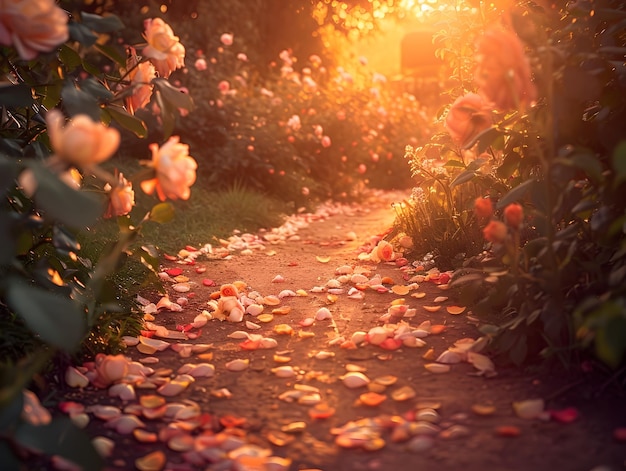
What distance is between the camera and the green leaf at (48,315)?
1.38m

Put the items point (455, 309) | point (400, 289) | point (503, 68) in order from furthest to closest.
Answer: point (400, 289)
point (455, 309)
point (503, 68)

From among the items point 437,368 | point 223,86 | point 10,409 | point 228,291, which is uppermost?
point 223,86

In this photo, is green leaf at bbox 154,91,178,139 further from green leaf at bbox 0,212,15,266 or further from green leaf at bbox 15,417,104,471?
green leaf at bbox 15,417,104,471

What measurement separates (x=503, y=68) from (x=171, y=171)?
930mm

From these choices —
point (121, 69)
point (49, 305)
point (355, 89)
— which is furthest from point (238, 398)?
point (355, 89)

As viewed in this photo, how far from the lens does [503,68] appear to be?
1794mm

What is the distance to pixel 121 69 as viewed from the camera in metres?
2.39

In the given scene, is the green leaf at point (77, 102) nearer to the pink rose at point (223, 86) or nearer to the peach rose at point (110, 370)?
the peach rose at point (110, 370)

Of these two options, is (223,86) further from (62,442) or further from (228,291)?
(62,442)

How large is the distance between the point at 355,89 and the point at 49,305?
6994mm

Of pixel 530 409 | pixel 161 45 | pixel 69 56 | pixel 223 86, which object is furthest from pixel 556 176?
pixel 223 86

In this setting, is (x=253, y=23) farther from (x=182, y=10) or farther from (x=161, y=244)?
(x=161, y=244)

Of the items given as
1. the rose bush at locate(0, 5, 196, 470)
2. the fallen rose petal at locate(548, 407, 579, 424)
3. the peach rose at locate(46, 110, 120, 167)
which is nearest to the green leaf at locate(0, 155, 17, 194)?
the rose bush at locate(0, 5, 196, 470)

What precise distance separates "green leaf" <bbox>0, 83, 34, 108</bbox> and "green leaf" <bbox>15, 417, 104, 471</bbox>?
988 mm
